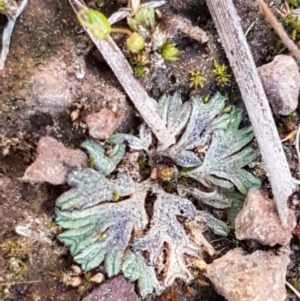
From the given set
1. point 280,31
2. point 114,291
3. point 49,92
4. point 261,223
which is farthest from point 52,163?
point 280,31

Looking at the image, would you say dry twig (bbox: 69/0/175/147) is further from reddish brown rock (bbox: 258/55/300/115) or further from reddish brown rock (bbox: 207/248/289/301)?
reddish brown rock (bbox: 207/248/289/301)

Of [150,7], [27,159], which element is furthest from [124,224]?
[150,7]

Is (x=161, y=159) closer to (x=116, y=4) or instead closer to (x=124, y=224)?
(x=124, y=224)

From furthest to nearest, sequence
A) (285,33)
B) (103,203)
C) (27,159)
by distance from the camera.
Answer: (285,33) < (103,203) < (27,159)

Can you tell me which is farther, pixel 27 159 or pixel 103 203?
pixel 103 203

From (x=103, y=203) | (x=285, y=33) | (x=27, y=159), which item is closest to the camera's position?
(x=27, y=159)

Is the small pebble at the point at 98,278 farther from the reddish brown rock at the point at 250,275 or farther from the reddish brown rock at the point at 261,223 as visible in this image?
the reddish brown rock at the point at 261,223

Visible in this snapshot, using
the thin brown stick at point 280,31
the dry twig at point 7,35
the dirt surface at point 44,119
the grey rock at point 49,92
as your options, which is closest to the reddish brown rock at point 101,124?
the dirt surface at point 44,119
